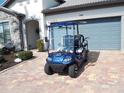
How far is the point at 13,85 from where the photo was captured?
705 cm

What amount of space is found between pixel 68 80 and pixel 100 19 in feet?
22.2

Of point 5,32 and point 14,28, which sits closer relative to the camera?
point 14,28

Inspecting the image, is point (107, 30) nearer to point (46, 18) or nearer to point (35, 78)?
point (46, 18)

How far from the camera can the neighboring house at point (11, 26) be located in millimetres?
15250

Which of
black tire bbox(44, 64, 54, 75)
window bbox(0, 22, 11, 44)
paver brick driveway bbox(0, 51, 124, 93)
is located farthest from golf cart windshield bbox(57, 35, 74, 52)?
window bbox(0, 22, 11, 44)

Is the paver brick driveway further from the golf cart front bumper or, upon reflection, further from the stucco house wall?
the stucco house wall

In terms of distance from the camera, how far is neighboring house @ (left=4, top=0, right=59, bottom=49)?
14445 mm

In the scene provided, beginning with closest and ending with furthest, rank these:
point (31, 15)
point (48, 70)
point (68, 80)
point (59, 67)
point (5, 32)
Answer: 1. point (68, 80)
2. point (59, 67)
3. point (48, 70)
4. point (31, 15)
5. point (5, 32)

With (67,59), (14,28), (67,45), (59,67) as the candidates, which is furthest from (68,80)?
(14,28)

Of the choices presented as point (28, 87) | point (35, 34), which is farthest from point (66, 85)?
point (35, 34)

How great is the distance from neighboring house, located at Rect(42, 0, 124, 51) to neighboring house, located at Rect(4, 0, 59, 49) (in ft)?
4.10

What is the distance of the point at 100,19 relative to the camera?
40.3 ft

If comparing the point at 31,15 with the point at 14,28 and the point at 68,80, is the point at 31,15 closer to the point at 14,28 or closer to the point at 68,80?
the point at 14,28

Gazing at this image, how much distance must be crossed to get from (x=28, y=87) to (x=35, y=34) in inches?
415
